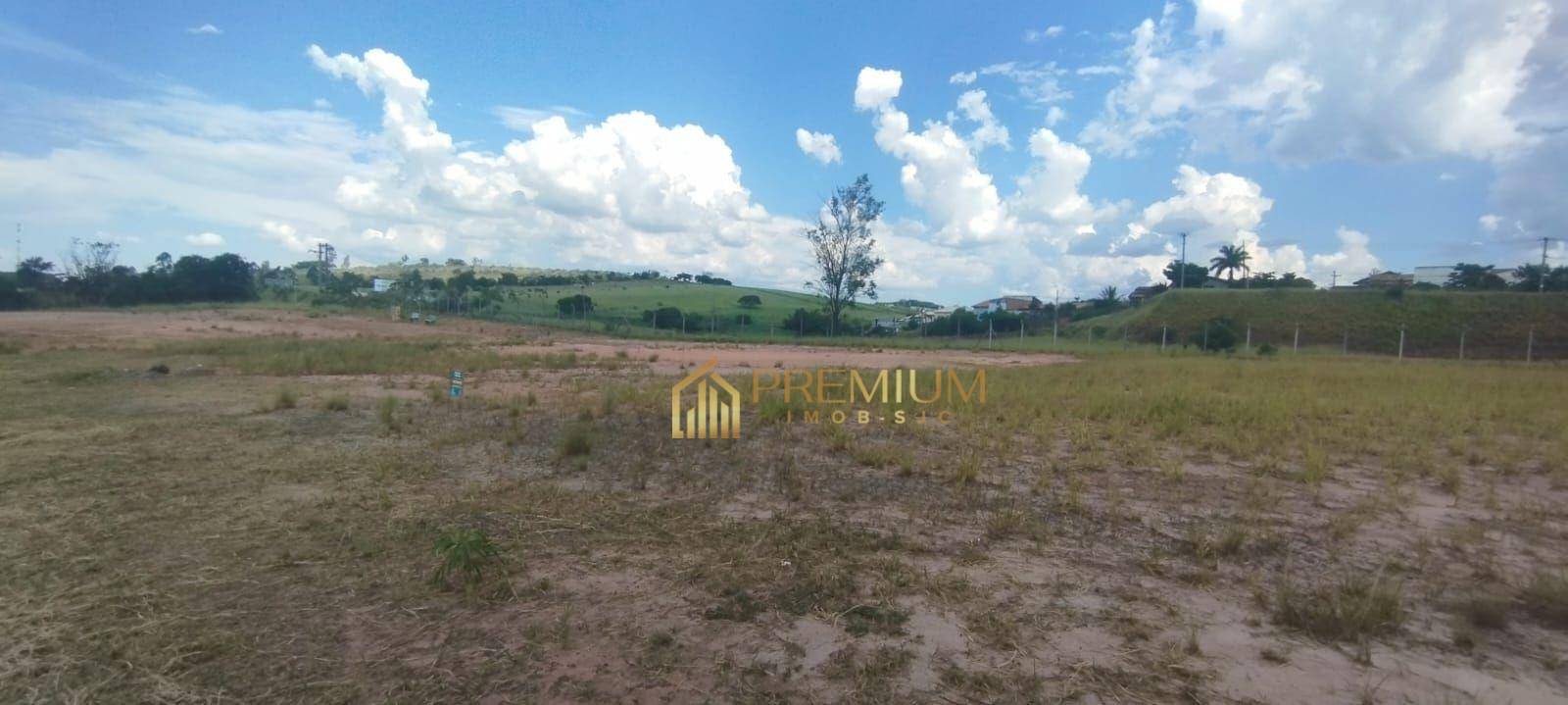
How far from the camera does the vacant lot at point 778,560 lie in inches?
114

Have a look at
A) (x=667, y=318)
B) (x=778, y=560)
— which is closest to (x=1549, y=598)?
(x=778, y=560)

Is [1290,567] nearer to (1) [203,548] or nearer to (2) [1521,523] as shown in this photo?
(2) [1521,523]

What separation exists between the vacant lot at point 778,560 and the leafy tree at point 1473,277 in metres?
52.6

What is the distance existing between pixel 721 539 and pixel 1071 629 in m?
2.11

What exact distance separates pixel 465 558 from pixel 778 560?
65.7 inches

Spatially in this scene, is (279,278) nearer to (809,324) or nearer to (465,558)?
(809,324)

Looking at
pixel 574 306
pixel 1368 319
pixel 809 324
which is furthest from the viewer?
pixel 574 306

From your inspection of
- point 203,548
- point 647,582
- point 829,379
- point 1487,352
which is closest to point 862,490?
point 647,582

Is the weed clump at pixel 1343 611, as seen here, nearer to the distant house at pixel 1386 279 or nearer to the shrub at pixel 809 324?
the shrub at pixel 809 324

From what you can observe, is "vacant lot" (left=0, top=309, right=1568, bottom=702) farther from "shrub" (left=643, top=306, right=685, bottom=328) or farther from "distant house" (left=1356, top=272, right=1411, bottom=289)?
"distant house" (left=1356, top=272, right=1411, bottom=289)

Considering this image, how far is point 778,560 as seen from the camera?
4.21 m

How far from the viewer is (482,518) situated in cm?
494

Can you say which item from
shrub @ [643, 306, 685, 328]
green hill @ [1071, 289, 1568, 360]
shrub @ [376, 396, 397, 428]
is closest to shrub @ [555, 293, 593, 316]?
shrub @ [643, 306, 685, 328]

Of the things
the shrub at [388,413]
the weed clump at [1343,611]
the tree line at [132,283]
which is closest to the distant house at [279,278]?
the tree line at [132,283]
